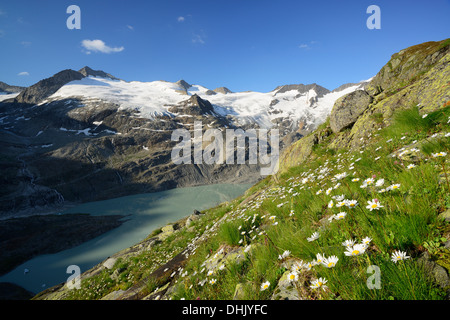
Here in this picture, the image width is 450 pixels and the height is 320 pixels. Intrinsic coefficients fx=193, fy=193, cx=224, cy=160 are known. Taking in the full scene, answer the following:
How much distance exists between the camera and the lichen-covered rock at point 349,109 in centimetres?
1367

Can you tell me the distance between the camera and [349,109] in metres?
14.2

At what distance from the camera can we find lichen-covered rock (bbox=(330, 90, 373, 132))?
538 inches

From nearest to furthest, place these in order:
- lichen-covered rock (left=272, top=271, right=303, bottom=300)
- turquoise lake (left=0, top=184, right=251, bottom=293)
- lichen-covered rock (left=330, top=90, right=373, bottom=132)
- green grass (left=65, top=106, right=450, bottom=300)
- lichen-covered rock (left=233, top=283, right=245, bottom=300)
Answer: green grass (left=65, top=106, right=450, bottom=300) < lichen-covered rock (left=272, top=271, right=303, bottom=300) < lichen-covered rock (left=233, top=283, right=245, bottom=300) < lichen-covered rock (left=330, top=90, right=373, bottom=132) < turquoise lake (left=0, top=184, right=251, bottom=293)

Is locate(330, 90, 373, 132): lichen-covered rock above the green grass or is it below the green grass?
above

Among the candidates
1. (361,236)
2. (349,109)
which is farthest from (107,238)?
(361,236)

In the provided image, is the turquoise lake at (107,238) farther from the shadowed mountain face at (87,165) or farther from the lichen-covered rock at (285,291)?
the lichen-covered rock at (285,291)

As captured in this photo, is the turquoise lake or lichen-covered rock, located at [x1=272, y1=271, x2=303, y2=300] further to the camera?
the turquoise lake

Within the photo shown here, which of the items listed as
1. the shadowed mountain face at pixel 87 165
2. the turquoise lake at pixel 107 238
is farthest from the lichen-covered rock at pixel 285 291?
the shadowed mountain face at pixel 87 165

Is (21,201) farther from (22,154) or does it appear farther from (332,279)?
(332,279)

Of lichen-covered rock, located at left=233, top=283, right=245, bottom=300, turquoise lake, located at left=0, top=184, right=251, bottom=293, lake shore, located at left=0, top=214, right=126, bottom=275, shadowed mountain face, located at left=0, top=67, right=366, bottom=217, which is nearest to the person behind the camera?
lichen-covered rock, located at left=233, top=283, right=245, bottom=300

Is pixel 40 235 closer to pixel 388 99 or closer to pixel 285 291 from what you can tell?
pixel 285 291

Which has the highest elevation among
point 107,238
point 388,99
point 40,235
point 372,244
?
point 388,99

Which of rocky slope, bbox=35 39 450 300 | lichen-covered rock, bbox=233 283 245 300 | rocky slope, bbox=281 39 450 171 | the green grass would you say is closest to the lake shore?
rocky slope, bbox=281 39 450 171

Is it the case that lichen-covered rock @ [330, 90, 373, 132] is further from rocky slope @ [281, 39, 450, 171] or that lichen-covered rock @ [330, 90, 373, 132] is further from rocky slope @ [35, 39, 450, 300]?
rocky slope @ [35, 39, 450, 300]
